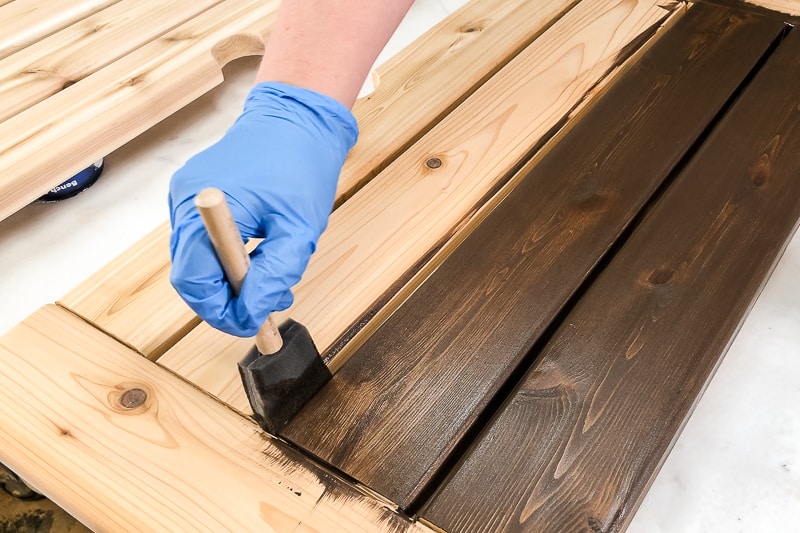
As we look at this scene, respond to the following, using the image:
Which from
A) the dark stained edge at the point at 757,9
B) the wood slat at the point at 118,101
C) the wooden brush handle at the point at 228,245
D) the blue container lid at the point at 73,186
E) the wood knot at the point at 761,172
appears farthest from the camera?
the blue container lid at the point at 73,186

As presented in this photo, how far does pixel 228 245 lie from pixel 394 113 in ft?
2.53

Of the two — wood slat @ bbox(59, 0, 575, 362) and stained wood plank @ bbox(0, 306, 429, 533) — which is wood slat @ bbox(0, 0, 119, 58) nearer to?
wood slat @ bbox(59, 0, 575, 362)

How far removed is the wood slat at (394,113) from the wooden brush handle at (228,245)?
0.27 meters

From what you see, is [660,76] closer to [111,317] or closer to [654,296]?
[654,296]

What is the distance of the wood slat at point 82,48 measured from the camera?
1598 millimetres

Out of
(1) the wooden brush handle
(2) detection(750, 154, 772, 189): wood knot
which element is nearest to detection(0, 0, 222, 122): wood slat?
(1) the wooden brush handle

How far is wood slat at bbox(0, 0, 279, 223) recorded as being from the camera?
1.43m

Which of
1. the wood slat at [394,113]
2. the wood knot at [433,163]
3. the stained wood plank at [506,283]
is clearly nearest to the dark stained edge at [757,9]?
the stained wood plank at [506,283]

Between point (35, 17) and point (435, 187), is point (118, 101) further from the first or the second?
point (435, 187)

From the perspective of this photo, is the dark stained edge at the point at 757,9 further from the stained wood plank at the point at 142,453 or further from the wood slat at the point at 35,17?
the wood slat at the point at 35,17

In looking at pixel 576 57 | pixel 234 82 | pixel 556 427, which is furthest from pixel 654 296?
pixel 234 82

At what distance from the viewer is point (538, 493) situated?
2.72 ft

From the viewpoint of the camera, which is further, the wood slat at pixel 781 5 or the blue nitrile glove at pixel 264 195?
the wood slat at pixel 781 5

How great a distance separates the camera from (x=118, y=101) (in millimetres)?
1548
